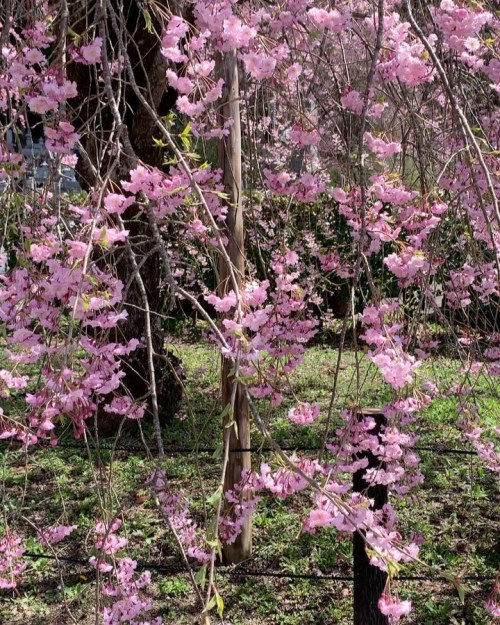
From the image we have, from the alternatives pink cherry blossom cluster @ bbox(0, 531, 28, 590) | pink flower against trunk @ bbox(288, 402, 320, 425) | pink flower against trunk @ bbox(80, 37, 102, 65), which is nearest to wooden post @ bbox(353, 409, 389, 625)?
pink flower against trunk @ bbox(288, 402, 320, 425)

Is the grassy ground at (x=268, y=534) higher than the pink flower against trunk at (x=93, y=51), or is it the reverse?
the pink flower against trunk at (x=93, y=51)

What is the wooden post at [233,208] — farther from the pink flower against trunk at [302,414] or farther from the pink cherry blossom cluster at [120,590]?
the pink flower against trunk at [302,414]

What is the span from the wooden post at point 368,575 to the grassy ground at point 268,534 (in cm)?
24

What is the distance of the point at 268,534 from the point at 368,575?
1180 mm

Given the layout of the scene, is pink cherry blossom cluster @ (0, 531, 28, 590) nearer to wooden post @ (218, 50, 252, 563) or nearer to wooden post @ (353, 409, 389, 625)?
wooden post @ (218, 50, 252, 563)

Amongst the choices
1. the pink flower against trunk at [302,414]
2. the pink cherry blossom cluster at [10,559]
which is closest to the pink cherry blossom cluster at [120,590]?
the pink cherry blossom cluster at [10,559]

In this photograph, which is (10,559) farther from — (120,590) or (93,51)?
(93,51)

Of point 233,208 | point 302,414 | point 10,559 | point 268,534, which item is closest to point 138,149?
point 233,208

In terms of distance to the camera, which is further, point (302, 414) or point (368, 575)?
point (368, 575)

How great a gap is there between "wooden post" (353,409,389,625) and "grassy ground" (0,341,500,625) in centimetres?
24

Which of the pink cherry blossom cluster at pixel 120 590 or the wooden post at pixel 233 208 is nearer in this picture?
the pink cherry blossom cluster at pixel 120 590

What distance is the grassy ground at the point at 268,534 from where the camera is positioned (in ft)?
8.88

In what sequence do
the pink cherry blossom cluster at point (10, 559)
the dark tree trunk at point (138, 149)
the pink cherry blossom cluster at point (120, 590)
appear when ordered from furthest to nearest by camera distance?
the dark tree trunk at point (138, 149), the pink cherry blossom cluster at point (10, 559), the pink cherry blossom cluster at point (120, 590)

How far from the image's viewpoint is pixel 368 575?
2078mm
